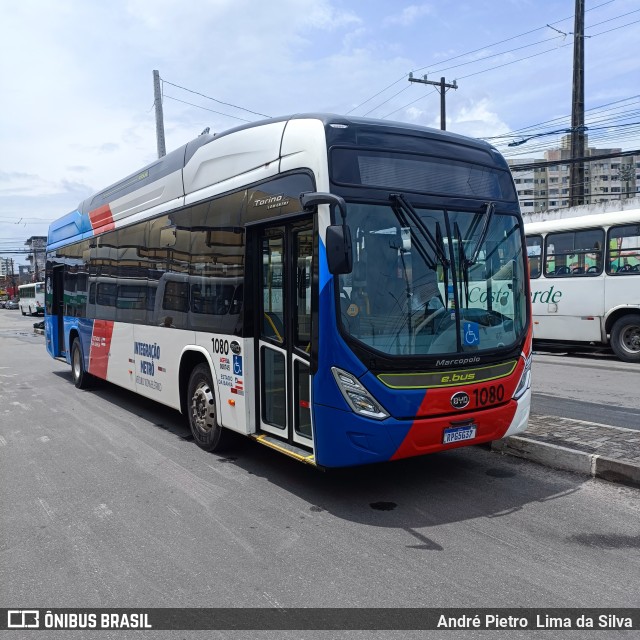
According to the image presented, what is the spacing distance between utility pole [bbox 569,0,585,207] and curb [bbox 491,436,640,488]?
1615 cm

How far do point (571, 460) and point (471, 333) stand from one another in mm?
1694

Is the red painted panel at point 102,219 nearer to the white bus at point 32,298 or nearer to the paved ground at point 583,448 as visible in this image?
the paved ground at point 583,448

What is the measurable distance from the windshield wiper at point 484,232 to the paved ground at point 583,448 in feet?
6.90

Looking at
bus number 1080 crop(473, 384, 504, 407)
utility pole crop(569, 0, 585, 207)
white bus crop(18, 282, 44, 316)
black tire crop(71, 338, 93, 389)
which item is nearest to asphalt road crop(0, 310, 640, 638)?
bus number 1080 crop(473, 384, 504, 407)

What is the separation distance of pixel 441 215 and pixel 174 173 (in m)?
3.88

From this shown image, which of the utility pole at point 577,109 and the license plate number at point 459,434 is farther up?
the utility pole at point 577,109

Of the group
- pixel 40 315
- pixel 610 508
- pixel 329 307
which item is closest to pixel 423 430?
pixel 329 307

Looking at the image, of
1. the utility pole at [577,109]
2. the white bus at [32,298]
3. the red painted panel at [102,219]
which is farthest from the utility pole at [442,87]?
the white bus at [32,298]

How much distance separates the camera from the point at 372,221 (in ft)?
16.5

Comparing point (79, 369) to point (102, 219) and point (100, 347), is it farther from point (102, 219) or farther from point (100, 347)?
point (102, 219)

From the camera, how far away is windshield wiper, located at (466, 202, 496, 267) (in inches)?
214

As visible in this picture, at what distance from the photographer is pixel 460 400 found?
5211mm

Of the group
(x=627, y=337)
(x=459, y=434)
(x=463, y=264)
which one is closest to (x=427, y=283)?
(x=463, y=264)

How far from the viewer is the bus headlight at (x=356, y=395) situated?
4820 mm
